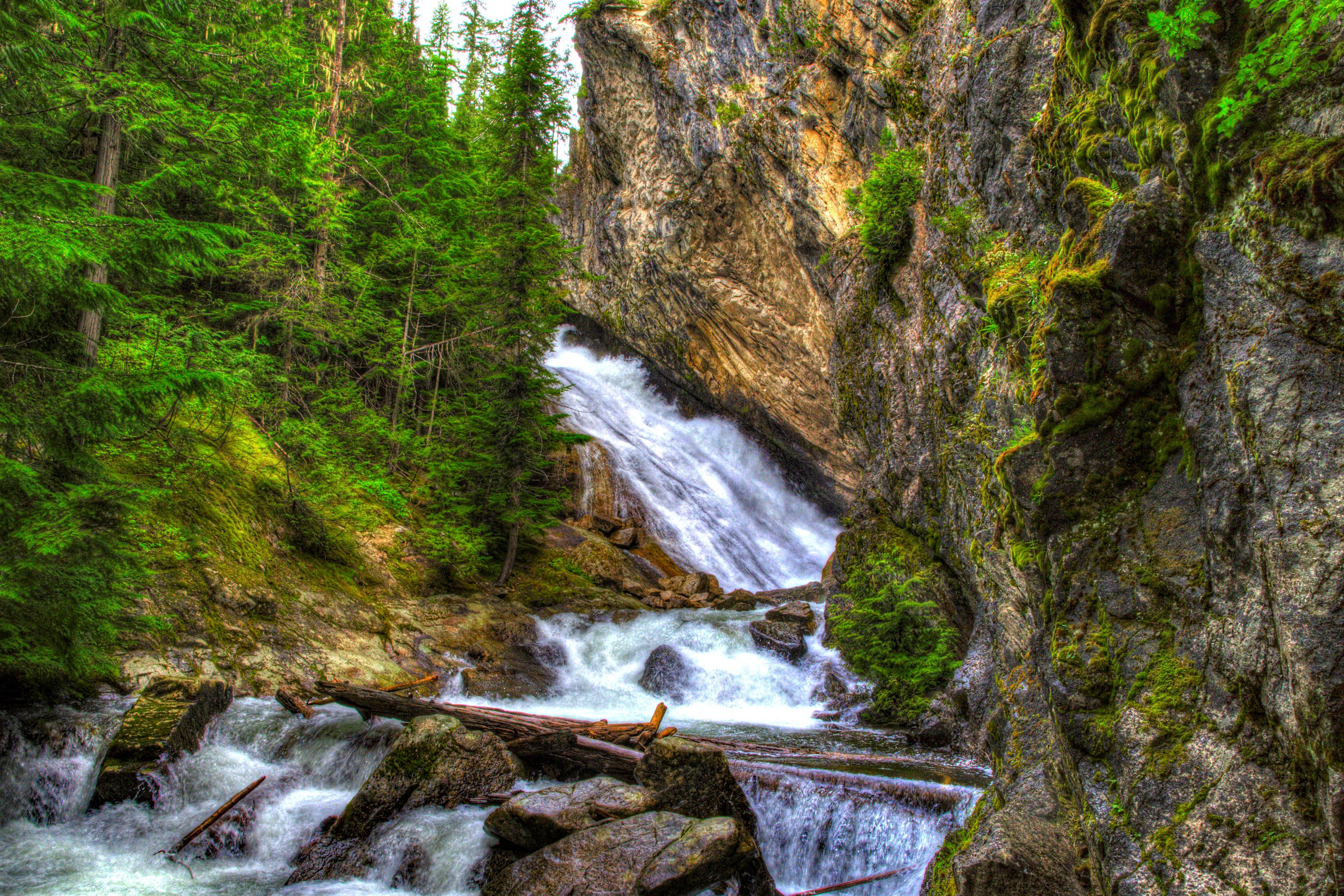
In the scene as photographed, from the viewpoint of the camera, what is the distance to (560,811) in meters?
6.04

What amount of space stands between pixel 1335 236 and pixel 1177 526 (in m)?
1.47

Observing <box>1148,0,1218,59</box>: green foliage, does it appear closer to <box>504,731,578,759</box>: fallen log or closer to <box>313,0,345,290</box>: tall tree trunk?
<box>504,731,578,759</box>: fallen log

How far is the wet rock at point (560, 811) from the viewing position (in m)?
5.95

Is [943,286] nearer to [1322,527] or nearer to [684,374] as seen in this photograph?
[1322,527]

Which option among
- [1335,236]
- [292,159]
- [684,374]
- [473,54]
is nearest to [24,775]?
[1335,236]

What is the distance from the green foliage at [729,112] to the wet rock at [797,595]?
12907 millimetres

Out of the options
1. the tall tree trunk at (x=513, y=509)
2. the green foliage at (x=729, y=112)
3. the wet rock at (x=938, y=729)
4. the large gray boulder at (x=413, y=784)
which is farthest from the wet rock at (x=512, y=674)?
the green foliage at (x=729, y=112)

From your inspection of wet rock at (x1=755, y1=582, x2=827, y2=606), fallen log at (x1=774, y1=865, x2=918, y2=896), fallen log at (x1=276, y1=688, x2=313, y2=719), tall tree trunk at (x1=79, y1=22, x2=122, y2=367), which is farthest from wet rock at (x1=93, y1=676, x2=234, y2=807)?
wet rock at (x1=755, y1=582, x2=827, y2=606)

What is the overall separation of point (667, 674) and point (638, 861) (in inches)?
262

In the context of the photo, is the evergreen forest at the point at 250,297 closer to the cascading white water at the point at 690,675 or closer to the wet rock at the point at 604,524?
the wet rock at the point at 604,524

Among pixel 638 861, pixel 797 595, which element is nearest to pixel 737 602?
pixel 797 595

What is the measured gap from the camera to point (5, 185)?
5816 millimetres

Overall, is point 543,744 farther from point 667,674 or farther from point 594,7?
point 594,7

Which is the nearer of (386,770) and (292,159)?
(386,770)
